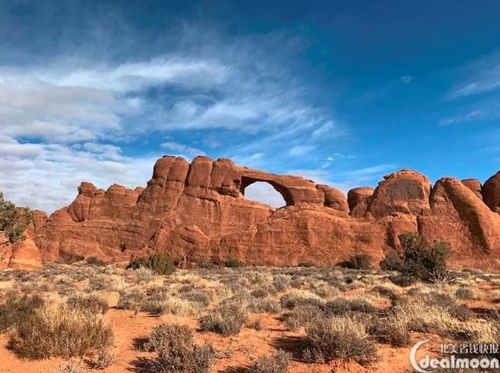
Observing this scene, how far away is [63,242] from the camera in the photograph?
5556 centimetres

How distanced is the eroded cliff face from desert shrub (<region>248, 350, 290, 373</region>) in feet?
140

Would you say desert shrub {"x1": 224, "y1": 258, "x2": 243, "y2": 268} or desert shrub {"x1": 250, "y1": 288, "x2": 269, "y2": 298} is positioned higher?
desert shrub {"x1": 224, "y1": 258, "x2": 243, "y2": 268}

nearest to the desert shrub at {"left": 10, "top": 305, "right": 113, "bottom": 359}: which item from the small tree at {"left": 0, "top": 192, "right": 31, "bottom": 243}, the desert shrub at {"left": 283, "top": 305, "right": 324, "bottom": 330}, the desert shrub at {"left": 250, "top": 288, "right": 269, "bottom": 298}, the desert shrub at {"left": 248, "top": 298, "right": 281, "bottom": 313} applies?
the desert shrub at {"left": 283, "top": 305, "right": 324, "bottom": 330}

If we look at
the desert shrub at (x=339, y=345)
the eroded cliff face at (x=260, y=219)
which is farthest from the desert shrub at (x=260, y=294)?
the eroded cliff face at (x=260, y=219)

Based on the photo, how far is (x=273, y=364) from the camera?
5941 millimetres

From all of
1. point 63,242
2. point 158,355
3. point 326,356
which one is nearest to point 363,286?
point 326,356

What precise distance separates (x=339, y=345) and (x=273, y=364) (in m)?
1.31

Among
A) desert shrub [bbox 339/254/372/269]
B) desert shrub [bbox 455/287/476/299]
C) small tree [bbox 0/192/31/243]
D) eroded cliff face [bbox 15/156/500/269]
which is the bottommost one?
desert shrub [bbox 455/287/476/299]

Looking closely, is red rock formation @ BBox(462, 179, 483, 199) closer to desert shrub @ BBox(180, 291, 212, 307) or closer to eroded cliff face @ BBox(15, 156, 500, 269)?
eroded cliff face @ BBox(15, 156, 500, 269)

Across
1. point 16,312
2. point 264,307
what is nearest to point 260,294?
point 264,307

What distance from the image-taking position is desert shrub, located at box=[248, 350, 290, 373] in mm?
5836

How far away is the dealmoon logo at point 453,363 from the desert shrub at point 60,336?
5327 mm

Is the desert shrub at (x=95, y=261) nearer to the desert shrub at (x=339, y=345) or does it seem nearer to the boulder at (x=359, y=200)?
the boulder at (x=359, y=200)

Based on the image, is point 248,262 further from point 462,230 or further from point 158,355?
point 158,355
